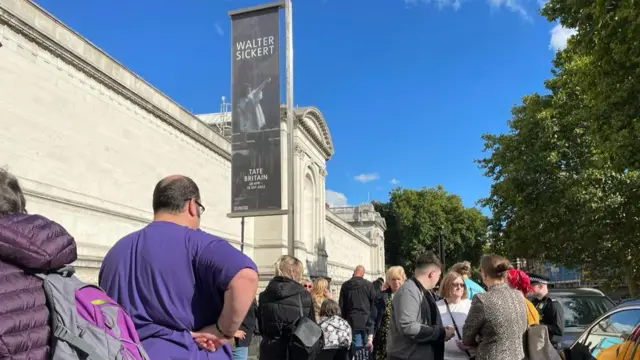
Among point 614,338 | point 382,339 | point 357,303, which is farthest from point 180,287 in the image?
point 382,339

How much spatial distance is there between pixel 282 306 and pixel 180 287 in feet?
9.75

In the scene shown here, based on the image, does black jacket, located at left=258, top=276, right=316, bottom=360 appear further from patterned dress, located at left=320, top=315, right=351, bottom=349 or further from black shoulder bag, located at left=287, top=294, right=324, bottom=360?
patterned dress, located at left=320, top=315, right=351, bottom=349

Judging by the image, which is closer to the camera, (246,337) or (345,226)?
(246,337)

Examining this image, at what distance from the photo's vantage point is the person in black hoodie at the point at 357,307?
28.9 feet

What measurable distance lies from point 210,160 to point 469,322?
20480mm

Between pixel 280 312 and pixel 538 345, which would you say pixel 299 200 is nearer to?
pixel 280 312

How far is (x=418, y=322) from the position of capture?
14.6ft

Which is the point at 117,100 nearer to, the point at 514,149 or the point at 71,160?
the point at 71,160

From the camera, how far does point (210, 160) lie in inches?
933

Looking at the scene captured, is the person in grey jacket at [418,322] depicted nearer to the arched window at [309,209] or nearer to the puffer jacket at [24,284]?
the puffer jacket at [24,284]

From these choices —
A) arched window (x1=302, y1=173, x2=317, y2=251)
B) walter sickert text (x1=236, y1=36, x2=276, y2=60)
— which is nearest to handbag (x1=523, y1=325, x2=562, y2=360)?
walter sickert text (x1=236, y1=36, x2=276, y2=60)

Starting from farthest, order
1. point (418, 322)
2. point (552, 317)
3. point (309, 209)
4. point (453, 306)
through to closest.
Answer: point (309, 209), point (552, 317), point (453, 306), point (418, 322)

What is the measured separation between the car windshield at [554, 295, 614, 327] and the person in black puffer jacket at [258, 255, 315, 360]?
610cm

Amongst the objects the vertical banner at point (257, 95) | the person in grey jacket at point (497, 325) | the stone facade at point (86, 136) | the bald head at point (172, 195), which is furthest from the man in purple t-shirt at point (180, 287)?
the stone facade at point (86, 136)
